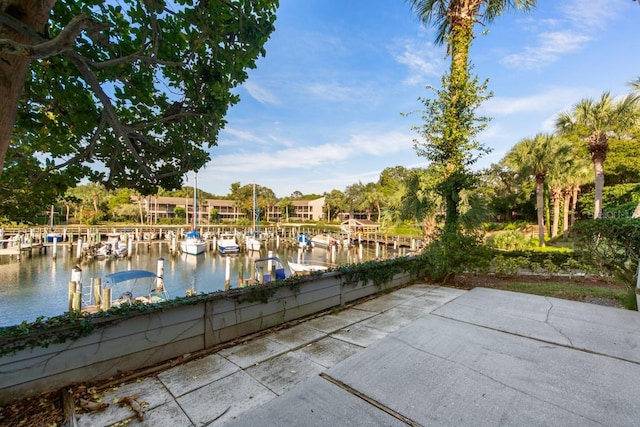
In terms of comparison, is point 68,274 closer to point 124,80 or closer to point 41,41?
point 124,80

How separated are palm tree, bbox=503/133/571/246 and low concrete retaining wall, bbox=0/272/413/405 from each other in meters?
20.6

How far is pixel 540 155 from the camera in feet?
60.7

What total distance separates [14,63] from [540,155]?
2373 centimetres

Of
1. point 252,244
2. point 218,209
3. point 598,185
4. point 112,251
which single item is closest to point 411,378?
point 598,185

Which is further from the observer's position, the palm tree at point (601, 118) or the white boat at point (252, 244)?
the white boat at point (252, 244)

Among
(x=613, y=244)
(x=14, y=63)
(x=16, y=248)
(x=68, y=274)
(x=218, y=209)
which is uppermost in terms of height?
(x=14, y=63)

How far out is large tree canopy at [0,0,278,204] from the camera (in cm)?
243

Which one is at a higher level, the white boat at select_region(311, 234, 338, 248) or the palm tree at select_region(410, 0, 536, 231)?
the palm tree at select_region(410, 0, 536, 231)

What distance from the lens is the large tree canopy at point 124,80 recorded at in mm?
2428

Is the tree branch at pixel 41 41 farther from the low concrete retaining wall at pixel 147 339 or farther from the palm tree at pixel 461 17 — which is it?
the palm tree at pixel 461 17

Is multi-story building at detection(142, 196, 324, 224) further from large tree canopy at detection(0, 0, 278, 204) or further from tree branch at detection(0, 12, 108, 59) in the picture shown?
tree branch at detection(0, 12, 108, 59)

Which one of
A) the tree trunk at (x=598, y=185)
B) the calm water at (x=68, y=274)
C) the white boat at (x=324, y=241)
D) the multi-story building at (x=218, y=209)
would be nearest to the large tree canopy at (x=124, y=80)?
the calm water at (x=68, y=274)

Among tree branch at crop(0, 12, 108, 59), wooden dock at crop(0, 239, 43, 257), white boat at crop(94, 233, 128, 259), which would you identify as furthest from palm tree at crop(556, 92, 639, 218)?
wooden dock at crop(0, 239, 43, 257)

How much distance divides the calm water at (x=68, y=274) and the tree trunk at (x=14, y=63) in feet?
39.1
